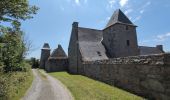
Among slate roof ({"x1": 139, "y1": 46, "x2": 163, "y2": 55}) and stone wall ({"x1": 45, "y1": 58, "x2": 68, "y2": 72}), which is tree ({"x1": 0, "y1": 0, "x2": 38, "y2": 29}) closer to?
stone wall ({"x1": 45, "y1": 58, "x2": 68, "y2": 72})

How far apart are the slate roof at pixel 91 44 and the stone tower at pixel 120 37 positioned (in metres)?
1.54

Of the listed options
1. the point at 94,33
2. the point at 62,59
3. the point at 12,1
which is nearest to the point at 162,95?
the point at 12,1

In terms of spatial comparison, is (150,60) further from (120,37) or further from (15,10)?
(120,37)

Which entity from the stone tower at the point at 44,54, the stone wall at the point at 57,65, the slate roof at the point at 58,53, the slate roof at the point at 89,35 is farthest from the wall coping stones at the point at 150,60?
the stone tower at the point at 44,54

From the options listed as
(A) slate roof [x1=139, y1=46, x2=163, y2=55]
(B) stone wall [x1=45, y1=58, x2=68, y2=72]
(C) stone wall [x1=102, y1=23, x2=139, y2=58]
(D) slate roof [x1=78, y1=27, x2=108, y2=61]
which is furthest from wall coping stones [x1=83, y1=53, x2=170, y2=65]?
(A) slate roof [x1=139, y1=46, x2=163, y2=55]

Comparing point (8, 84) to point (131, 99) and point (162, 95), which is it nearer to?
point (131, 99)

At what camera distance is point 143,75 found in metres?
9.70

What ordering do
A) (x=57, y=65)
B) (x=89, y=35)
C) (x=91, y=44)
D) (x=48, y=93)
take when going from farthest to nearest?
(x=57, y=65) < (x=89, y=35) < (x=91, y=44) < (x=48, y=93)

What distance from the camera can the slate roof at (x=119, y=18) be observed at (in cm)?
3063

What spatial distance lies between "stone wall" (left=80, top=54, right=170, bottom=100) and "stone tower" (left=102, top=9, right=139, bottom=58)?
1556 cm

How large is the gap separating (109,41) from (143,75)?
2101 centimetres

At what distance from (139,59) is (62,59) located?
29.1 metres

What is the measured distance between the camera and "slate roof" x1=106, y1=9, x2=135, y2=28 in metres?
30.6

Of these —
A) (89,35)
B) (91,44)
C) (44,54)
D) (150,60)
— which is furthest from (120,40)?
(44,54)
